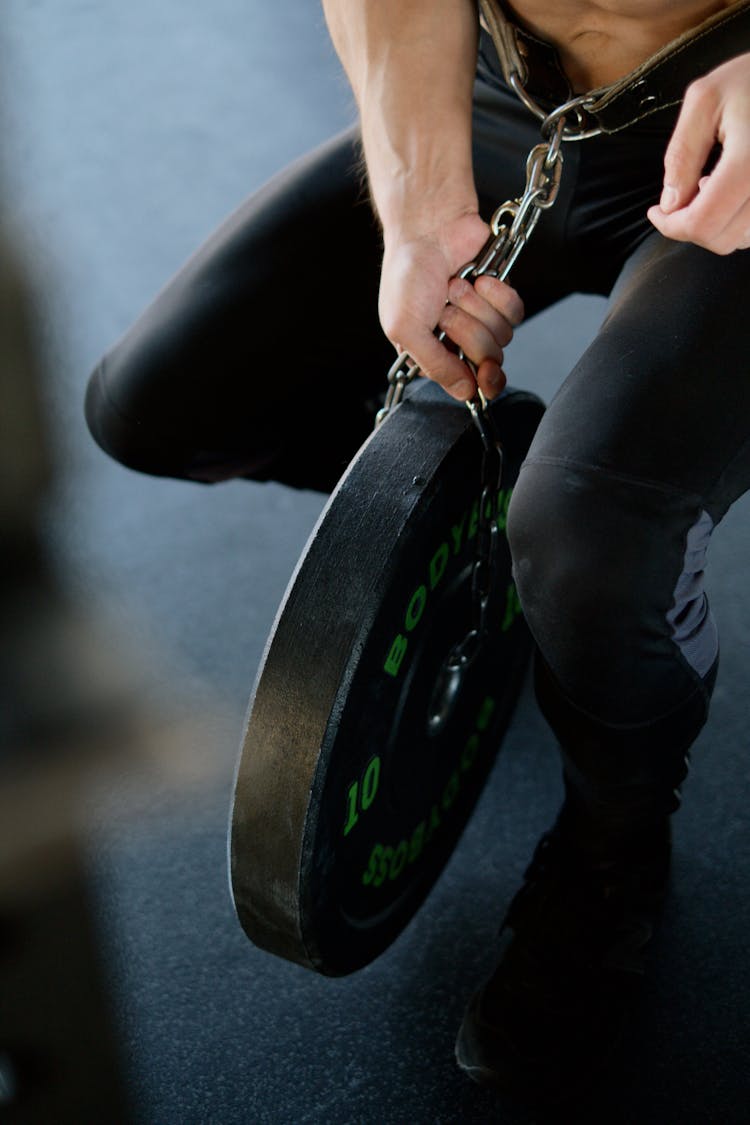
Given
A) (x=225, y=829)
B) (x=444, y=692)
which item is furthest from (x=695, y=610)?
(x=225, y=829)

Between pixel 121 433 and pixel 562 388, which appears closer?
pixel 562 388

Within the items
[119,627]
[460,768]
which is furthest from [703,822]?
[119,627]

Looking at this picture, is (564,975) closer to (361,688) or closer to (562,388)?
(361,688)

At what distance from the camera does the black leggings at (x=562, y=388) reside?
0.81m

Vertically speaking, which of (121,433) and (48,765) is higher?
(121,433)

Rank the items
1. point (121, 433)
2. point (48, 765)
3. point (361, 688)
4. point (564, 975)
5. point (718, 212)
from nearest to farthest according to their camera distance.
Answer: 1. point (718, 212)
2. point (361, 688)
3. point (564, 975)
4. point (121, 433)
5. point (48, 765)

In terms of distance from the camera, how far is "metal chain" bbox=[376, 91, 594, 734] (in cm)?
88

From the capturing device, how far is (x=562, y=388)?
88 centimetres

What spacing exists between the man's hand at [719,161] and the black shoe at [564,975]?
545 mm

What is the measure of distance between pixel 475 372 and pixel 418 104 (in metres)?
0.23

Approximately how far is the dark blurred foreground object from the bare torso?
646 mm

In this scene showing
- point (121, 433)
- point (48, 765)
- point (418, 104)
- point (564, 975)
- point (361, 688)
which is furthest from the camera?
point (48, 765)

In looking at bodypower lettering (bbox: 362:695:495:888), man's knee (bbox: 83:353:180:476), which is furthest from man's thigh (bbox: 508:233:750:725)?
man's knee (bbox: 83:353:180:476)

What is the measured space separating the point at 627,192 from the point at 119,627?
2.76ft
